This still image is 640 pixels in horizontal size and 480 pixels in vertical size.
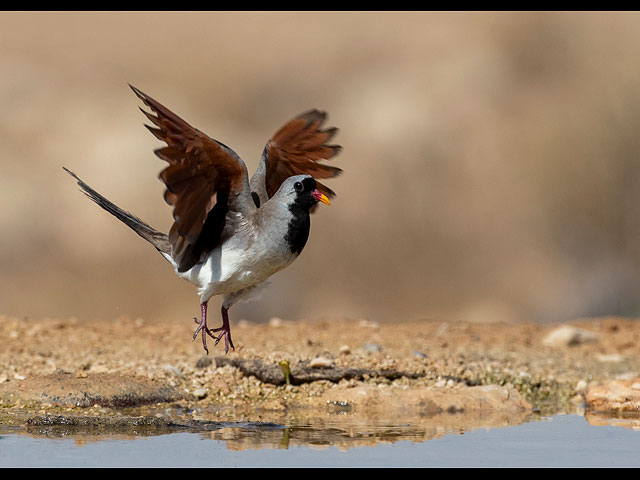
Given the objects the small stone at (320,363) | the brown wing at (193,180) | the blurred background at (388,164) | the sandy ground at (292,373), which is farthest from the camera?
the blurred background at (388,164)

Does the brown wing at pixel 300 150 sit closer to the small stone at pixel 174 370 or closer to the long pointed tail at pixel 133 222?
the long pointed tail at pixel 133 222

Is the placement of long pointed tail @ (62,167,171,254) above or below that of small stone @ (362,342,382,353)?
above

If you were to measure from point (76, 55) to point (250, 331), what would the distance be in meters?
14.6

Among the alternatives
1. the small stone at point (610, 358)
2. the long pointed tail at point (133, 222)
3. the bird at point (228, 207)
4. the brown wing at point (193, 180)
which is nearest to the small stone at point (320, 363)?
the bird at point (228, 207)

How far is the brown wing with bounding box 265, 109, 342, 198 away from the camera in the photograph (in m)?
8.09

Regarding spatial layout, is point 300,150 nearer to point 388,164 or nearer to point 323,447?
point 323,447

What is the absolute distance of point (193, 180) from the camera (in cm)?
742

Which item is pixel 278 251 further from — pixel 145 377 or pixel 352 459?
pixel 352 459

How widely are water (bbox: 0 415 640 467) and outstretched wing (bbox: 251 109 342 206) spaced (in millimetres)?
2231

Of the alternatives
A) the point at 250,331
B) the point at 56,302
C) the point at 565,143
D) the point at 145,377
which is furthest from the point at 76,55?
the point at 145,377

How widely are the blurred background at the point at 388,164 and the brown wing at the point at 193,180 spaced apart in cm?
1139

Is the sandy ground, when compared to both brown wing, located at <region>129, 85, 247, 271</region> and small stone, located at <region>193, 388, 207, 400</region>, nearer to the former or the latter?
small stone, located at <region>193, 388, 207, 400</region>

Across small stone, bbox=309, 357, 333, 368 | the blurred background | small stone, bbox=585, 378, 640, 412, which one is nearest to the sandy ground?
small stone, bbox=309, 357, 333, 368

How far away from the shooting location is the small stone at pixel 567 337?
37.6 feet
